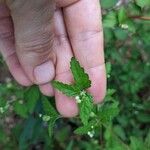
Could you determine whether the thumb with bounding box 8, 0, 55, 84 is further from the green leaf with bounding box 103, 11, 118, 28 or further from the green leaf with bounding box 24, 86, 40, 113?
the green leaf with bounding box 103, 11, 118, 28

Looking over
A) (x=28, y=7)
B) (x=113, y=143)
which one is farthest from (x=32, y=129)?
(x=28, y=7)

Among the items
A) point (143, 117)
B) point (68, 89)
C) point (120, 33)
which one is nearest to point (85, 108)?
point (68, 89)

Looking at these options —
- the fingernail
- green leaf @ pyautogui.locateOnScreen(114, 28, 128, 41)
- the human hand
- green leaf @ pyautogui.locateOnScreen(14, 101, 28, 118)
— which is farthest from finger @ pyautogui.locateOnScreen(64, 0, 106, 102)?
green leaf @ pyautogui.locateOnScreen(14, 101, 28, 118)

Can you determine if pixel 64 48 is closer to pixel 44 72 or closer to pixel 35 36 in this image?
pixel 44 72

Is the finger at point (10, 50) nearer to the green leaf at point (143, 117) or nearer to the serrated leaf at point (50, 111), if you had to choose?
the serrated leaf at point (50, 111)

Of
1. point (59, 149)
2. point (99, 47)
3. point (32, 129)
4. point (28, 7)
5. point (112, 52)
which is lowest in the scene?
point (59, 149)

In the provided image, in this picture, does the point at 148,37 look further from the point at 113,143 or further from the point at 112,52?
the point at 113,143
